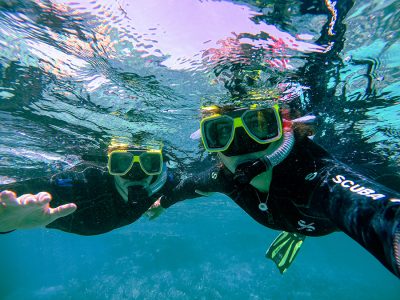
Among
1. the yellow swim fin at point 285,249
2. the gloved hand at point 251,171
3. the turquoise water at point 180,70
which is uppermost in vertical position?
the turquoise water at point 180,70

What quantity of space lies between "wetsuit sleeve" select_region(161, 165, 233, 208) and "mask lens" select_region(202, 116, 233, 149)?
2.37 feet

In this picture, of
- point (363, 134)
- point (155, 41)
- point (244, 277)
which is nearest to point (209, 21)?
point (155, 41)

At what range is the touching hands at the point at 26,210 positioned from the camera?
12.4 feet

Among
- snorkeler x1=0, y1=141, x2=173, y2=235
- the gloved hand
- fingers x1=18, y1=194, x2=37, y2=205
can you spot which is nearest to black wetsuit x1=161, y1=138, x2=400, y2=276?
the gloved hand

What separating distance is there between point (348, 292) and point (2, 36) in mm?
53798

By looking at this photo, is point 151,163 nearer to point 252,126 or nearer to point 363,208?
point 252,126

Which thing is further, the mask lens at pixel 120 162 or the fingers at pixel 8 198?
the mask lens at pixel 120 162

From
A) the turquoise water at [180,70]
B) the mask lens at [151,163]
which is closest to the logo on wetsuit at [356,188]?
the turquoise water at [180,70]

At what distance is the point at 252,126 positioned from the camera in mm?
5074

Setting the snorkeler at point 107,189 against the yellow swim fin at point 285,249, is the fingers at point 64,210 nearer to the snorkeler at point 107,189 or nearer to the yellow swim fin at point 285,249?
the snorkeler at point 107,189

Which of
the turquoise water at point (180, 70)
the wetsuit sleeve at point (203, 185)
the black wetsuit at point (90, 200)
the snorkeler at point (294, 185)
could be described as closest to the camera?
the snorkeler at point (294, 185)

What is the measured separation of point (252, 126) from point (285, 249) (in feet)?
17.8

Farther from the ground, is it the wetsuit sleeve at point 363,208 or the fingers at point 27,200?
the fingers at point 27,200

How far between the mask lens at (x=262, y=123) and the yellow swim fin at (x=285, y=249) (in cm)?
480
